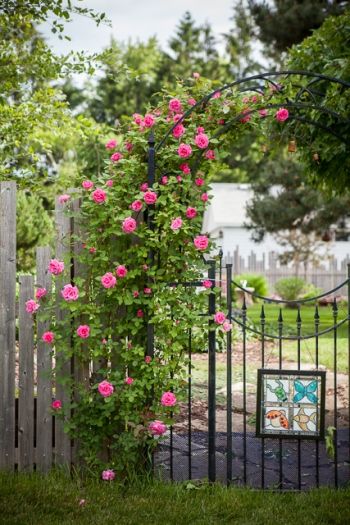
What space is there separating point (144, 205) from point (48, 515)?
213 centimetres

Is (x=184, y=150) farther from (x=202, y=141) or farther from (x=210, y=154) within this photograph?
(x=210, y=154)

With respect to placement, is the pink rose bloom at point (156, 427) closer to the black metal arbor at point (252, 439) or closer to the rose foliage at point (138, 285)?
the rose foliage at point (138, 285)

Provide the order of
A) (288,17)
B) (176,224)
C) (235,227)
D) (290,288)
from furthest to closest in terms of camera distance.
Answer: (235,227), (290,288), (288,17), (176,224)

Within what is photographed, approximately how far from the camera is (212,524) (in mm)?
3908

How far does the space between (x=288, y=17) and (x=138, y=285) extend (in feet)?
38.9

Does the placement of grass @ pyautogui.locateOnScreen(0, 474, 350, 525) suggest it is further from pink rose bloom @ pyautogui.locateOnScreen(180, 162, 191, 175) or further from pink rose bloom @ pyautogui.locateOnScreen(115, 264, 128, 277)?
pink rose bloom @ pyautogui.locateOnScreen(180, 162, 191, 175)

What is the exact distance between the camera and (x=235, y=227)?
29219mm

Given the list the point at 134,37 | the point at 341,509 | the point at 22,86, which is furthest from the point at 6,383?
the point at 134,37

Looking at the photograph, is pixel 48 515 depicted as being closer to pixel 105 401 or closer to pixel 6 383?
pixel 105 401

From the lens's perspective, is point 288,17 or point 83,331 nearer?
point 83,331

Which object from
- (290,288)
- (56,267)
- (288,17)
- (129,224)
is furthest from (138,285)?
(290,288)

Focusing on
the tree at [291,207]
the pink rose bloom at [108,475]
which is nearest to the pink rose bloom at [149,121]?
the pink rose bloom at [108,475]

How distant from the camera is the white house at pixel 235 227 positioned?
95.1 ft

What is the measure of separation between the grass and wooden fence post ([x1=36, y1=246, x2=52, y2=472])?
0.56 feet
